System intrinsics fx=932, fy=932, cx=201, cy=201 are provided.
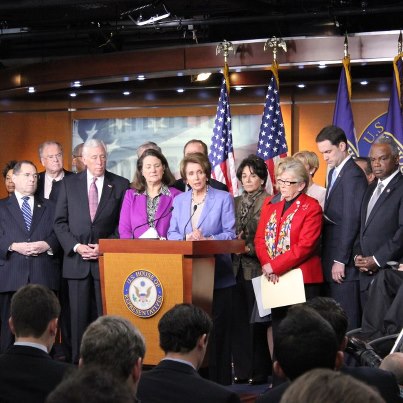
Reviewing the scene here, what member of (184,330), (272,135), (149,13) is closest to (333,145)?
(272,135)

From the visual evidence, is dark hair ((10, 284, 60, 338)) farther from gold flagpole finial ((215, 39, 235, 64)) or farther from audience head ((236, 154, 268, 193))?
gold flagpole finial ((215, 39, 235, 64))

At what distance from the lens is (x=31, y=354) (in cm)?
342

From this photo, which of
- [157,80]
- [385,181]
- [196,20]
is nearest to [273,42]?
[196,20]

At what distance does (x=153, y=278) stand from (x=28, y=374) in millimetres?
2120

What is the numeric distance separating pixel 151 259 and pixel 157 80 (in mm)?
6181

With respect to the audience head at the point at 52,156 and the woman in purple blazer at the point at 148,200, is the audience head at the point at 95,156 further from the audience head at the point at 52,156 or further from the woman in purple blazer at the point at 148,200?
the audience head at the point at 52,156

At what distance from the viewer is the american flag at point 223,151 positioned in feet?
29.1

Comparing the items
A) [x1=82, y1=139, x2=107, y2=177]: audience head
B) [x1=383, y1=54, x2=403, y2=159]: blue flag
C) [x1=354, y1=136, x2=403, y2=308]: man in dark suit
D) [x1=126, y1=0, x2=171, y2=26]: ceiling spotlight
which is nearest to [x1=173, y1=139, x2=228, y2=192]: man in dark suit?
[x1=82, y1=139, x2=107, y2=177]: audience head

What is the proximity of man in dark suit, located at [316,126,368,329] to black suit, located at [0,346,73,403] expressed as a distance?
11.4 ft

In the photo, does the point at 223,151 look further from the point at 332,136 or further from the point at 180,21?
the point at 332,136

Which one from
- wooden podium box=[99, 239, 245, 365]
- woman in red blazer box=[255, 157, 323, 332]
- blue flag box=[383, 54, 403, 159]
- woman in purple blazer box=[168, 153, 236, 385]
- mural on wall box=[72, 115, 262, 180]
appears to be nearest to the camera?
wooden podium box=[99, 239, 245, 365]

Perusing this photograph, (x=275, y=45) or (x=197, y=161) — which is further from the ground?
(x=275, y=45)

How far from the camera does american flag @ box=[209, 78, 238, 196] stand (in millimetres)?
8883

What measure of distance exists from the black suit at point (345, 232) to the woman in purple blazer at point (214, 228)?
89cm
